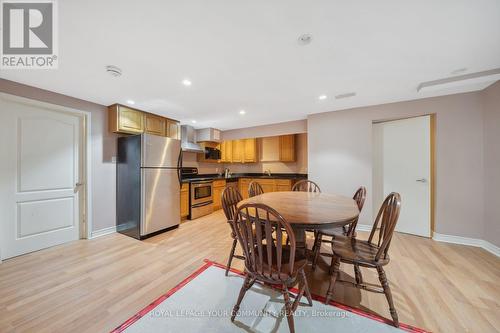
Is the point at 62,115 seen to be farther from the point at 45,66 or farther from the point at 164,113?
the point at 164,113

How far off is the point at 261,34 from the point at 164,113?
2.81 m

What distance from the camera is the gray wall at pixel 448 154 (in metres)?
2.58

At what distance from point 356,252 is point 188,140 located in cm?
432

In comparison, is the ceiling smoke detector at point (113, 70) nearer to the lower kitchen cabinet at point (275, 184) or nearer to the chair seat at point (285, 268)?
the chair seat at point (285, 268)

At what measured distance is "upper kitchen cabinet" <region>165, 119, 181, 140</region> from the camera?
3.89 m

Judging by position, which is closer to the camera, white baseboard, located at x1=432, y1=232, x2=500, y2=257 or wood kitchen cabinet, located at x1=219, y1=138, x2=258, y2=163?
white baseboard, located at x1=432, y1=232, x2=500, y2=257

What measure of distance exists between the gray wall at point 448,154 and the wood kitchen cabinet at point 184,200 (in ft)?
10.9

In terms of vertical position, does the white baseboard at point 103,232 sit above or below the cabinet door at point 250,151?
below

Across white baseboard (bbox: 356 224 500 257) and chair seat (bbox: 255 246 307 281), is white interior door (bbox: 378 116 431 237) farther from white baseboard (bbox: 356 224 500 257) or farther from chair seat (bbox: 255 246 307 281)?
chair seat (bbox: 255 246 307 281)

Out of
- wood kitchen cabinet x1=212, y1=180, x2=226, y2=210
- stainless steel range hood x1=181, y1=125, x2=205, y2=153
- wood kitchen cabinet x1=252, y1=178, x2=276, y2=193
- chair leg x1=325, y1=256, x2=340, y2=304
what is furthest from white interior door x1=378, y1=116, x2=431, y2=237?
stainless steel range hood x1=181, y1=125, x2=205, y2=153

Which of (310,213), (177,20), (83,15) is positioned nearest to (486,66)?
(310,213)

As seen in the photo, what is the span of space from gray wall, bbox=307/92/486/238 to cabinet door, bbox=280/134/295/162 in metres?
1.85

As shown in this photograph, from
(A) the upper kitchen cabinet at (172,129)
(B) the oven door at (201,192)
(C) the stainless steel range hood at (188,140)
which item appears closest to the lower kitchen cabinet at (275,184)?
(B) the oven door at (201,192)

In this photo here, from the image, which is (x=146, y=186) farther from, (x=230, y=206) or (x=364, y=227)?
(x=364, y=227)
